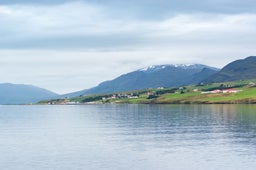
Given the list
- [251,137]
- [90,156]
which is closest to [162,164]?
[90,156]

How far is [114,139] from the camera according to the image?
93250mm

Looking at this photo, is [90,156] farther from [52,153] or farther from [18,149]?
[18,149]

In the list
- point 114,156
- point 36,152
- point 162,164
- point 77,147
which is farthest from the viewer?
point 77,147

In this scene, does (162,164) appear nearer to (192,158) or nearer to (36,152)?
(192,158)

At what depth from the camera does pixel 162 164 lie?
64.2m

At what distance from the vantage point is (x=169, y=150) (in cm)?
7606

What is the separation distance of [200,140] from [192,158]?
835 inches

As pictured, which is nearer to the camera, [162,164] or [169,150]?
[162,164]

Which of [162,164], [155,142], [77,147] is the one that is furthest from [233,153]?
[77,147]

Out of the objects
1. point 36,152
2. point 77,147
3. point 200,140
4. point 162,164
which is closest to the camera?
point 162,164

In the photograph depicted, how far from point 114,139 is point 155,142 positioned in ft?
31.3

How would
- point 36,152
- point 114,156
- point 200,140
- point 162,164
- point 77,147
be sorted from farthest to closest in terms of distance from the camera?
point 200,140 → point 77,147 → point 36,152 → point 114,156 → point 162,164

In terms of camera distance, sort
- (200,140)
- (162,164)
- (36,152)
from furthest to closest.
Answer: (200,140)
(36,152)
(162,164)

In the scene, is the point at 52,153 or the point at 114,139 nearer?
the point at 52,153
